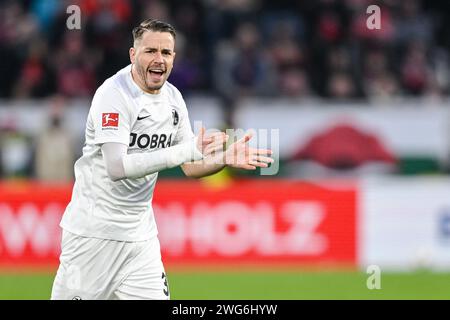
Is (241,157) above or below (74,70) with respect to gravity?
below

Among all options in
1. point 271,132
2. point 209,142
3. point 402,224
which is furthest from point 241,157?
point 402,224

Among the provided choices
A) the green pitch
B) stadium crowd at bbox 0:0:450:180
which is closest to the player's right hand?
the green pitch

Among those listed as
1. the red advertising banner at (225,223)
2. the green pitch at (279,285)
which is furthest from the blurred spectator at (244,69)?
the green pitch at (279,285)


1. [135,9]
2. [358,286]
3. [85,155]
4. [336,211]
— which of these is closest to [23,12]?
[135,9]

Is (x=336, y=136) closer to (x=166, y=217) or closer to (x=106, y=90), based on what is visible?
(x=166, y=217)

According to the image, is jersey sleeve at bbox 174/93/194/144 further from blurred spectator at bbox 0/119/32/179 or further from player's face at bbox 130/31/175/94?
blurred spectator at bbox 0/119/32/179

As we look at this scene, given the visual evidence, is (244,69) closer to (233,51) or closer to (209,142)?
(233,51)

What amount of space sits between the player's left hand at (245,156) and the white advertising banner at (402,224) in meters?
7.24

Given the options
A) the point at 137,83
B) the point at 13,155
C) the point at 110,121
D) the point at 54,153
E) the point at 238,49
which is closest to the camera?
the point at 110,121

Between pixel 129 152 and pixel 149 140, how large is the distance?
5.8 inches

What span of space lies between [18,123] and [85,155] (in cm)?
921

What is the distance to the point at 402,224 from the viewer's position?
14328 mm

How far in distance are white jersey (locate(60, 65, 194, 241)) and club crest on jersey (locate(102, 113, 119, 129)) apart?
0.10 feet

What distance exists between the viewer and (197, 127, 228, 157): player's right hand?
722 centimetres
